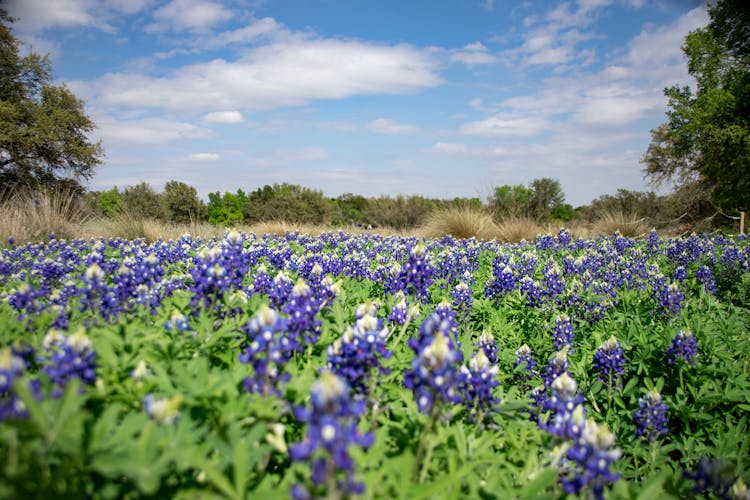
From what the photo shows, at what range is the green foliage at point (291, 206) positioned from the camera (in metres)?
42.0

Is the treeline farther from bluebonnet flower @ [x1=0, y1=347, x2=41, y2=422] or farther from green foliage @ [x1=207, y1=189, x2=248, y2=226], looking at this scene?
bluebonnet flower @ [x1=0, y1=347, x2=41, y2=422]

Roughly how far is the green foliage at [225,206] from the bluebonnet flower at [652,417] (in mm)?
60207

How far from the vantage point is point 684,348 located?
353cm

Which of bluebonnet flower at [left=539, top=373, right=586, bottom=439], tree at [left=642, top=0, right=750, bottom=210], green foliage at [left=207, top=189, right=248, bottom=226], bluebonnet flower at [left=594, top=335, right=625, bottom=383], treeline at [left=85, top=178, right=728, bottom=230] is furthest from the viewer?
green foliage at [left=207, top=189, right=248, bottom=226]

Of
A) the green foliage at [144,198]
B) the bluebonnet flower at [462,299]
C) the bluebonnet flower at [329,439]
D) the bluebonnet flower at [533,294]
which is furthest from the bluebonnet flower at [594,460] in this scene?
the green foliage at [144,198]

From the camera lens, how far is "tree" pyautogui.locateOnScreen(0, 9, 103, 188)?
23422 millimetres

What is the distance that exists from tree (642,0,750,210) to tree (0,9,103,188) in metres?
35.1

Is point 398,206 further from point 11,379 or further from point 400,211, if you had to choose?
point 11,379

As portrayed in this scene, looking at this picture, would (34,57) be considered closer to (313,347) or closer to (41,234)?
(41,234)

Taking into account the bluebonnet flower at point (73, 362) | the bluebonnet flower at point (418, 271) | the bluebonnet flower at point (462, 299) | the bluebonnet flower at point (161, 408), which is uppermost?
the bluebonnet flower at point (418, 271)

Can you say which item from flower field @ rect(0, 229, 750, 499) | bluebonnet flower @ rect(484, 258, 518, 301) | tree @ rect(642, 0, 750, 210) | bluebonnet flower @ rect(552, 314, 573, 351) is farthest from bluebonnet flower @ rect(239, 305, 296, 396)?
tree @ rect(642, 0, 750, 210)

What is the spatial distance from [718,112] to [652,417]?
83.7 feet

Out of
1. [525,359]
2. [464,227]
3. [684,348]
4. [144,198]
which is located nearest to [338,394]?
[525,359]

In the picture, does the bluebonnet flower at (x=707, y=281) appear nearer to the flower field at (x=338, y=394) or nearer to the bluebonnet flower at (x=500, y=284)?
the flower field at (x=338, y=394)
